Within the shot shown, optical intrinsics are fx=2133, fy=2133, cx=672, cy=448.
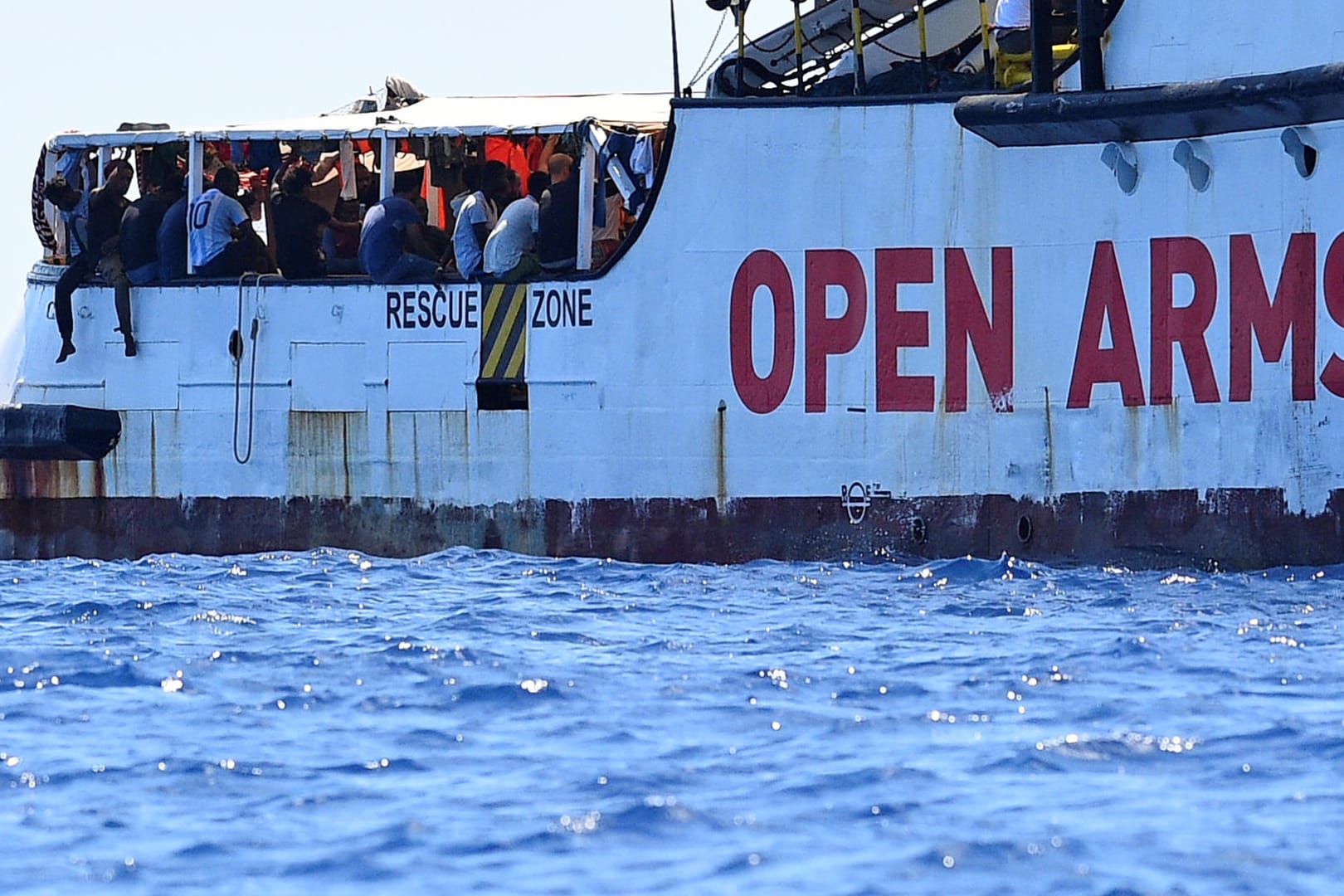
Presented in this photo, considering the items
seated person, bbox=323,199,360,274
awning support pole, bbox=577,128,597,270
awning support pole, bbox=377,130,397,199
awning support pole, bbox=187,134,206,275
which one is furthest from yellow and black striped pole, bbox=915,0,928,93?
awning support pole, bbox=187,134,206,275

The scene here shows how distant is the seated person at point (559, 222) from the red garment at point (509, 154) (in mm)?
2622

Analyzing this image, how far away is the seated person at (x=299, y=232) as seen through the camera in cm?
1555

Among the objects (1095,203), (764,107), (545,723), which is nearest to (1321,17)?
(1095,203)

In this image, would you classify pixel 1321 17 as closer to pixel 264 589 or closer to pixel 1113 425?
pixel 1113 425

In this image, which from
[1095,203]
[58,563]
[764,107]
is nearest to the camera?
[1095,203]

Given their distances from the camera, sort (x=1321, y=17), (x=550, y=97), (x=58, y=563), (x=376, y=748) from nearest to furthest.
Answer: (x=376, y=748) < (x=1321, y=17) < (x=58, y=563) < (x=550, y=97)

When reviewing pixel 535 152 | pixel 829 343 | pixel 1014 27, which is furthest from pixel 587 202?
pixel 1014 27

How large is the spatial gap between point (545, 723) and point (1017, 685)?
6.35 ft

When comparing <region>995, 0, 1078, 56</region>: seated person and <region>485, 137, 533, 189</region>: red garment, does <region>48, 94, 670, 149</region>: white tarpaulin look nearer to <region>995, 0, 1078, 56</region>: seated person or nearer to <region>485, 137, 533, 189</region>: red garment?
<region>485, 137, 533, 189</region>: red garment

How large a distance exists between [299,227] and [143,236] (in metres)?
1.30

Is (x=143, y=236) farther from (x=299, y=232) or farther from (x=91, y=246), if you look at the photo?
(x=299, y=232)

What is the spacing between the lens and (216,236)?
15656mm

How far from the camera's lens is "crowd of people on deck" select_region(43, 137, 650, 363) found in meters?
14.8

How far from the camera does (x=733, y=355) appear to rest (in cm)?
1383
